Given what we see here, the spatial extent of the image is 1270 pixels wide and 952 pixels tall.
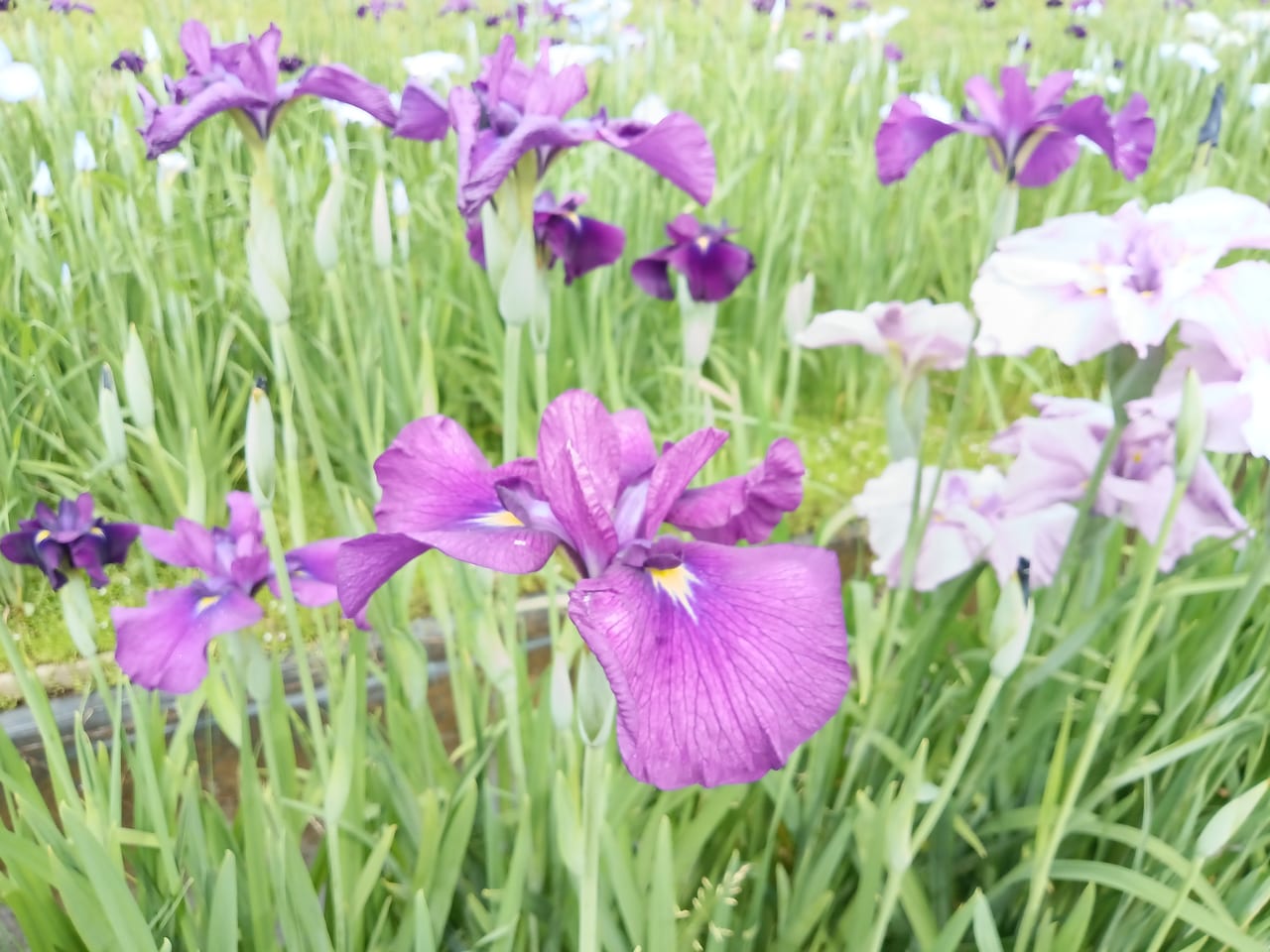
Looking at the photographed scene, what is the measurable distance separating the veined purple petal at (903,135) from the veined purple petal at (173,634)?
802 millimetres

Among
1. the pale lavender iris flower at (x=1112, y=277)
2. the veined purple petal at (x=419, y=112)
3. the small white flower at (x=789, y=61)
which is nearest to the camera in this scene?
the pale lavender iris flower at (x=1112, y=277)

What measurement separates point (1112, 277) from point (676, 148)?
387mm

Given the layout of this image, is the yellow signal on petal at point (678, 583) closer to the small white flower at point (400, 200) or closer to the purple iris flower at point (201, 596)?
the purple iris flower at point (201, 596)

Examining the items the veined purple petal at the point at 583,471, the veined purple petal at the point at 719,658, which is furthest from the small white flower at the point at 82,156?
the veined purple petal at the point at 719,658

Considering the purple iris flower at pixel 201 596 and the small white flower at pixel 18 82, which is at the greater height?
the small white flower at pixel 18 82

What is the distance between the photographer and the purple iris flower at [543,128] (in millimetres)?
759

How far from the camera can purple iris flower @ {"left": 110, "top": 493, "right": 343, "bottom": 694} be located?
0.83m

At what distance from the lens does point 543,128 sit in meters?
0.75

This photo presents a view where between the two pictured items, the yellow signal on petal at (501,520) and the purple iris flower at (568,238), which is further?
the purple iris flower at (568,238)

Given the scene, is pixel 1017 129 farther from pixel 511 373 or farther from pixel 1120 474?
pixel 511 373

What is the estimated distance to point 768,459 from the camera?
0.62 m

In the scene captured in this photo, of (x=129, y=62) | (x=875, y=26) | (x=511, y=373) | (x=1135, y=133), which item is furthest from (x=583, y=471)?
(x=875, y=26)

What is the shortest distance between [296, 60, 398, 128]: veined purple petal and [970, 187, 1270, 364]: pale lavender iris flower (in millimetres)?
586

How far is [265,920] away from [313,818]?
0.27 metres
